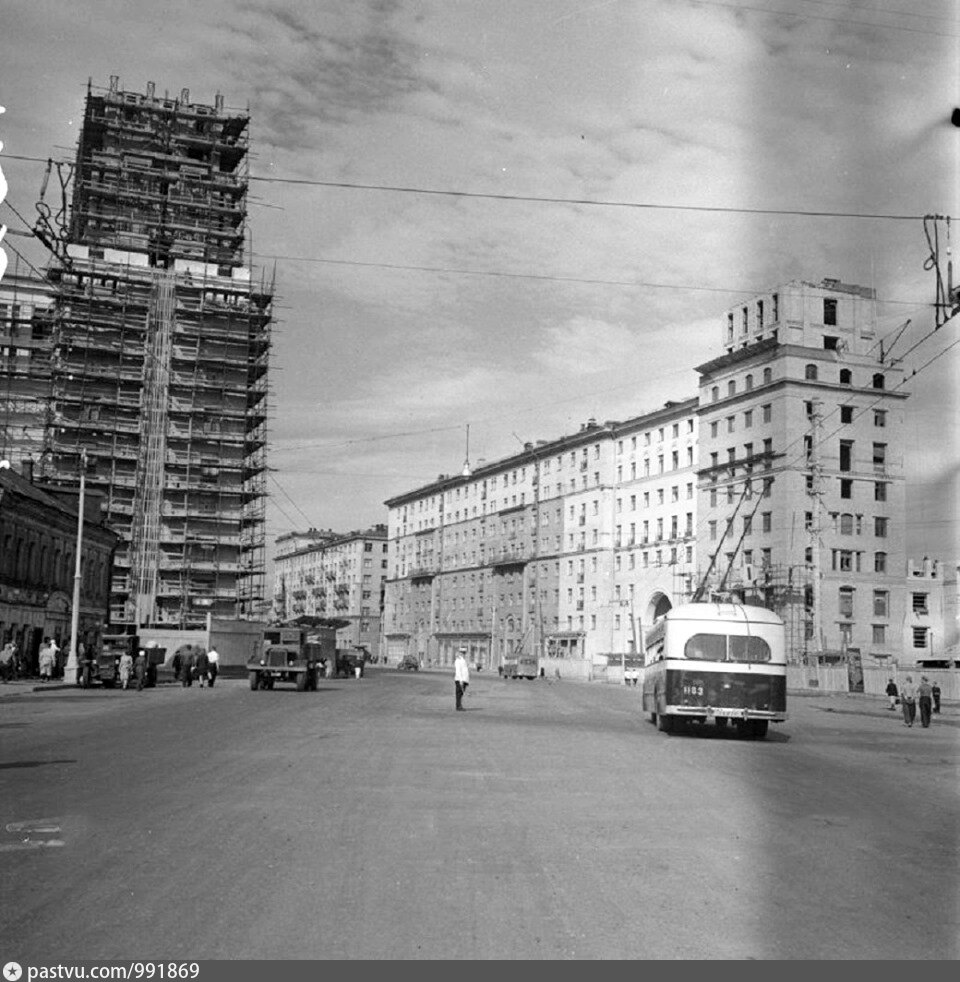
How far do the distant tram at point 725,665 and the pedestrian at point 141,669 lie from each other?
76.5 feet

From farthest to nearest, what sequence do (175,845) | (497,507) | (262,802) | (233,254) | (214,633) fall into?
(497,507) → (233,254) → (214,633) → (262,802) → (175,845)

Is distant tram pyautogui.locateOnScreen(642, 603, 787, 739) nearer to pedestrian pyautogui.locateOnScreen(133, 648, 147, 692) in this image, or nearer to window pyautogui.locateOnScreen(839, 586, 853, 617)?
pedestrian pyautogui.locateOnScreen(133, 648, 147, 692)

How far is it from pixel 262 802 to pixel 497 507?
108729 mm

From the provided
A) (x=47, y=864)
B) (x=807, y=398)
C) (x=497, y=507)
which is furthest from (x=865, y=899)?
(x=497, y=507)

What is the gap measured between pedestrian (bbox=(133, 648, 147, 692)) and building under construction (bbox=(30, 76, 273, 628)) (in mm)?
25670

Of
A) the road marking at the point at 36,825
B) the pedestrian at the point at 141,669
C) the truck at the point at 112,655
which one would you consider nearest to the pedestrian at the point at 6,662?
the truck at the point at 112,655

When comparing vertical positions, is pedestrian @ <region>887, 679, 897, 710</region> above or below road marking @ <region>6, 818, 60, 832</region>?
below

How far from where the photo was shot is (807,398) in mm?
68688

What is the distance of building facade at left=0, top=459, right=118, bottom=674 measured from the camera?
46.6 metres

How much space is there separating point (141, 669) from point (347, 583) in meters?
116

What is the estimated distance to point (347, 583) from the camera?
157 m

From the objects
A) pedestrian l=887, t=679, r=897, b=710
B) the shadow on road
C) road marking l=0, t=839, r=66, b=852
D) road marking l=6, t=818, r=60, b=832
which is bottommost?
Answer: pedestrian l=887, t=679, r=897, b=710

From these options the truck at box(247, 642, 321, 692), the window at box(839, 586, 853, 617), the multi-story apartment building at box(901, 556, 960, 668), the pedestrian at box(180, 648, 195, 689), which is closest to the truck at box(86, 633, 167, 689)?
the pedestrian at box(180, 648, 195, 689)

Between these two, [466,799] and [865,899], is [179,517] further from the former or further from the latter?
[865,899]
